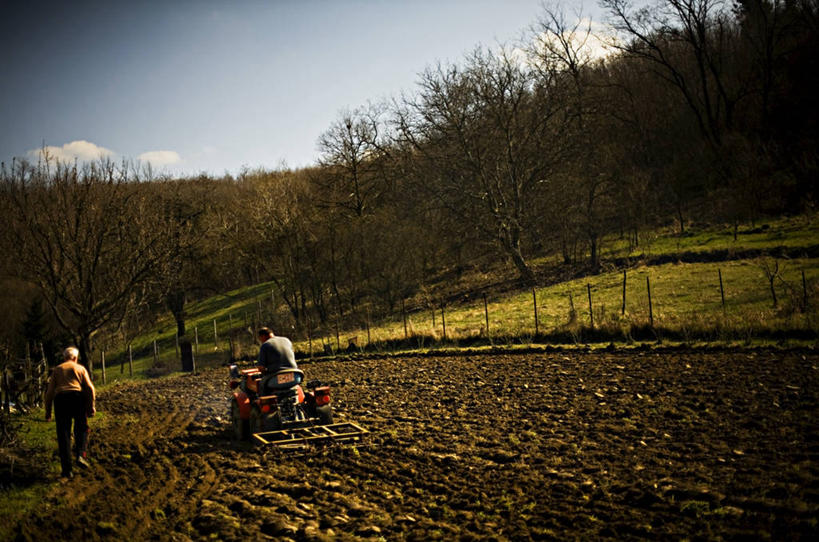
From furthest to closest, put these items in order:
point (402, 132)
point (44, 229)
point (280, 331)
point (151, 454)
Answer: point (402, 132), point (280, 331), point (44, 229), point (151, 454)

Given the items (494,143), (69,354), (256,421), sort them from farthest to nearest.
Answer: (494,143), (256,421), (69,354)

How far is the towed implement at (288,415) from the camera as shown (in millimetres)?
10078

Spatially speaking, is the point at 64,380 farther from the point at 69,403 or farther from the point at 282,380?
the point at 282,380

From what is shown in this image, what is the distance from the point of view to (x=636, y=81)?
2317 inches

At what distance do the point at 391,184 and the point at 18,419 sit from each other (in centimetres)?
3650

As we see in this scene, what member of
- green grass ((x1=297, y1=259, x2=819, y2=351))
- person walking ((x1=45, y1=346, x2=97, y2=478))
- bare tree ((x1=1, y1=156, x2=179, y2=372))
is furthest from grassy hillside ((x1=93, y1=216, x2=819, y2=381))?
person walking ((x1=45, y1=346, x2=97, y2=478))

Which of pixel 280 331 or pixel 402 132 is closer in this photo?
pixel 280 331

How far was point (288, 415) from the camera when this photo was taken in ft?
34.1

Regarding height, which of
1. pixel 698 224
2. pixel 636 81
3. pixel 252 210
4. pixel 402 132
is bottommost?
pixel 698 224

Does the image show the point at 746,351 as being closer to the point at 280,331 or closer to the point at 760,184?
the point at 280,331

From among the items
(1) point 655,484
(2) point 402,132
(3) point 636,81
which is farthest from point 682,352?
(3) point 636,81

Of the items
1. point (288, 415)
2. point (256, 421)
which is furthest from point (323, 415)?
point (256, 421)

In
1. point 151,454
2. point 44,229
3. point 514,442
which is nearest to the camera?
point 514,442

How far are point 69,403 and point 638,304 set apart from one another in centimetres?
1943
